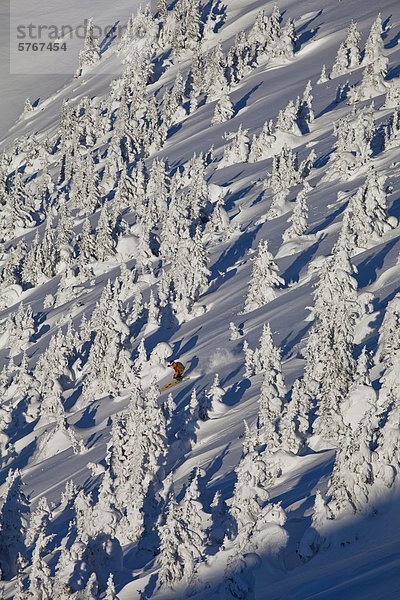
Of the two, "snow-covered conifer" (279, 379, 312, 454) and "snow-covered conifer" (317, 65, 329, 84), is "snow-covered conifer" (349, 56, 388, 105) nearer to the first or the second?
"snow-covered conifer" (317, 65, 329, 84)

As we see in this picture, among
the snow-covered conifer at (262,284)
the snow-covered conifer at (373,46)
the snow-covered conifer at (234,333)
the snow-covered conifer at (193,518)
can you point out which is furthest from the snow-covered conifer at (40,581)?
the snow-covered conifer at (373,46)

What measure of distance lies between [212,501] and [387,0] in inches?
2747

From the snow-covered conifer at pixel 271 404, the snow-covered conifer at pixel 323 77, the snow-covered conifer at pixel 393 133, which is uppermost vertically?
the snow-covered conifer at pixel 323 77

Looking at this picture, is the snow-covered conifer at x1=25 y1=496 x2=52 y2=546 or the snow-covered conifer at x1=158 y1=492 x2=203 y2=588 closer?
the snow-covered conifer at x1=158 y1=492 x2=203 y2=588

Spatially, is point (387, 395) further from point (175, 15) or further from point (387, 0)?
point (175, 15)

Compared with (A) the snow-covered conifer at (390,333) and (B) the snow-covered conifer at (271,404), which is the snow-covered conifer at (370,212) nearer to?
(B) the snow-covered conifer at (271,404)

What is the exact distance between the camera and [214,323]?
41.7 m

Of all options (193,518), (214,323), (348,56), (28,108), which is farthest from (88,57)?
(193,518)

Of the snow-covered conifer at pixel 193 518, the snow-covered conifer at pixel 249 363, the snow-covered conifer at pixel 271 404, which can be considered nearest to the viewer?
the snow-covered conifer at pixel 193 518

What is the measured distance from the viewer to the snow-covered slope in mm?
19062

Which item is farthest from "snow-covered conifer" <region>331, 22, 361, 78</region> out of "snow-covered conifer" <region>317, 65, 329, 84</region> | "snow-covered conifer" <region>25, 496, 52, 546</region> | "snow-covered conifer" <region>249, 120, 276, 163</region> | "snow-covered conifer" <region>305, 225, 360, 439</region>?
"snow-covered conifer" <region>25, 496, 52, 546</region>

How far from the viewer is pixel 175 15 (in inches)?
4109

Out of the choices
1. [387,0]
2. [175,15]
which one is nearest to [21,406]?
[387,0]

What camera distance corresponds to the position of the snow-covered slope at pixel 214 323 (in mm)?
19062
